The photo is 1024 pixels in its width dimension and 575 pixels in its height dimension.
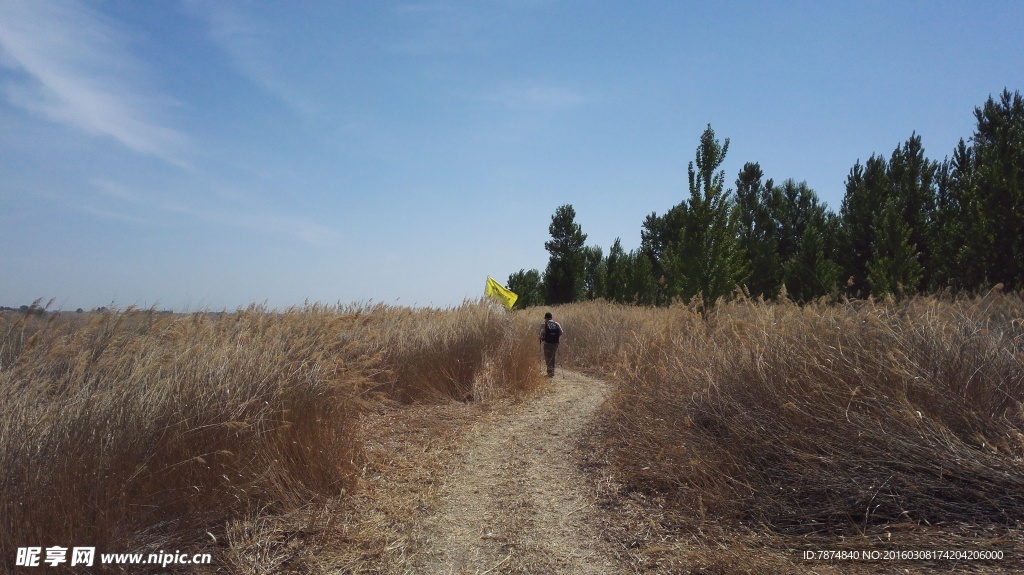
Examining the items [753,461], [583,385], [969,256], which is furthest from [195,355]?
[969,256]

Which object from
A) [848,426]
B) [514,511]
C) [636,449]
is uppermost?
[848,426]

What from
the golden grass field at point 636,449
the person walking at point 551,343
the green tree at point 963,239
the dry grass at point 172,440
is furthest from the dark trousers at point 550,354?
the green tree at point 963,239

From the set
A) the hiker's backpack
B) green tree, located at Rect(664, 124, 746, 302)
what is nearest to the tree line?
green tree, located at Rect(664, 124, 746, 302)

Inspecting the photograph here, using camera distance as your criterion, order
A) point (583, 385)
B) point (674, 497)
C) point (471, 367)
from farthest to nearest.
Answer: point (583, 385) < point (471, 367) < point (674, 497)

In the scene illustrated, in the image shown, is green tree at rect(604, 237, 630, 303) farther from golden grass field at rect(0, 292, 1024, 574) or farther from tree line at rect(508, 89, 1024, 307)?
golden grass field at rect(0, 292, 1024, 574)

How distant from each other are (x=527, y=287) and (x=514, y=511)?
33.6m

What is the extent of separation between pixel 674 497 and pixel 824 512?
1.25 metres

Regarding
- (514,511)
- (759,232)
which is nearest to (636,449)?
(514,511)

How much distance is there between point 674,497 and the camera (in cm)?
464

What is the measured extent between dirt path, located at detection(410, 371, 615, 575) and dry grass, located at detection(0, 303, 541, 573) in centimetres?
88

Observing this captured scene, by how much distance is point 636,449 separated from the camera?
18.6 ft

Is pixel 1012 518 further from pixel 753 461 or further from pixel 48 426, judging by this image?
pixel 48 426

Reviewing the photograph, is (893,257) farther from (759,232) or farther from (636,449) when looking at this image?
(636,449)

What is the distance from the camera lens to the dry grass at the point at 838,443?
3301 millimetres
